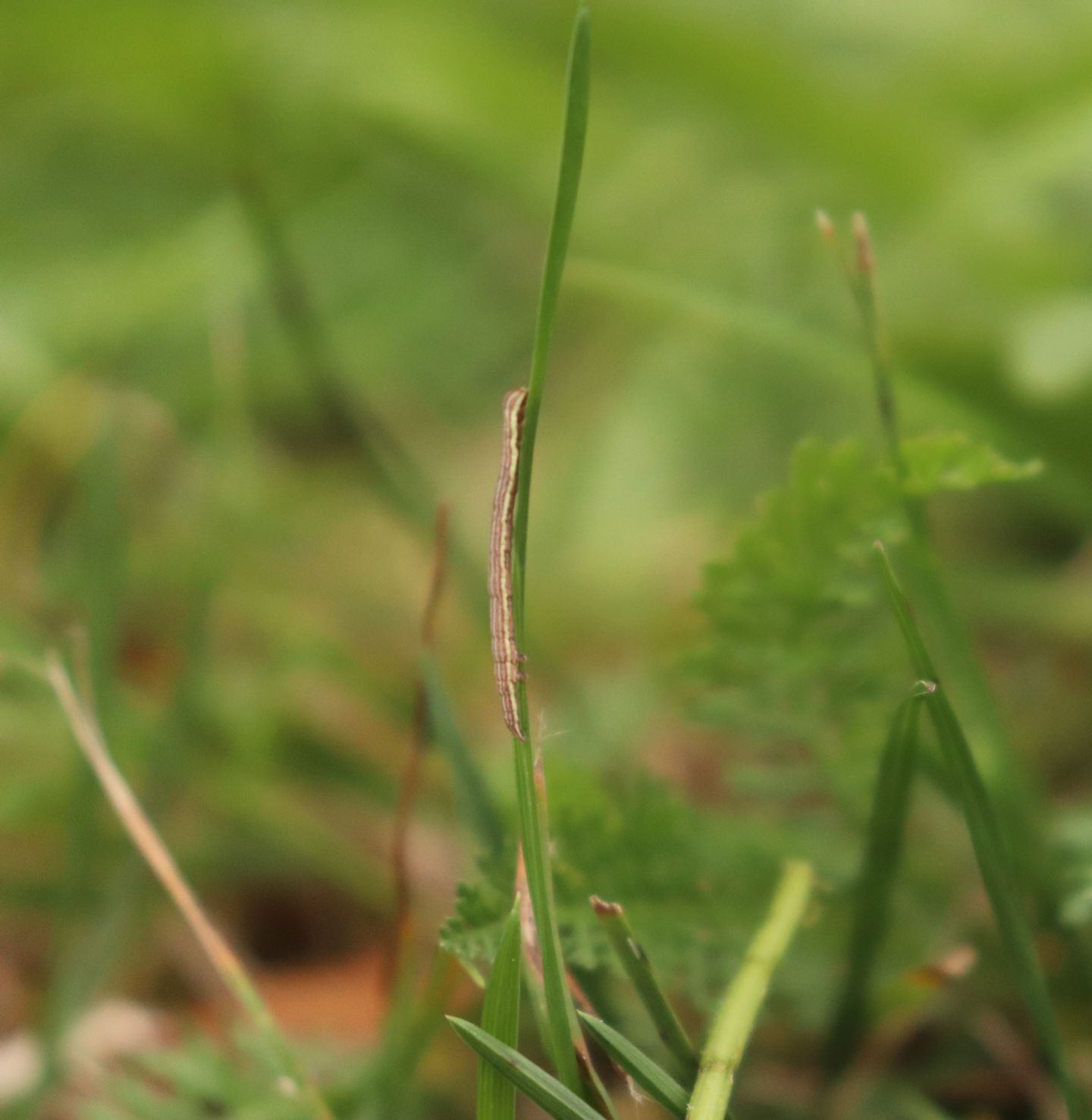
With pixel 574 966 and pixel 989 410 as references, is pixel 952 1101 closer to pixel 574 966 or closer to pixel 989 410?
pixel 574 966

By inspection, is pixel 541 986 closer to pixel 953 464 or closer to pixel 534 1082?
pixel 534 1082

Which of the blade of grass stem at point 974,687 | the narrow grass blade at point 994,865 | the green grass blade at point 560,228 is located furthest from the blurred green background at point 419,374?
the green grass blade at point 560,228

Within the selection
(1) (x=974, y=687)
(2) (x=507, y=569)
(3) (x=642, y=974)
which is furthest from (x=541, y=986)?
(1) (x=974, y=687)

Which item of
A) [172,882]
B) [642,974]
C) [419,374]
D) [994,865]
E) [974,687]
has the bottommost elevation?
[172,882]

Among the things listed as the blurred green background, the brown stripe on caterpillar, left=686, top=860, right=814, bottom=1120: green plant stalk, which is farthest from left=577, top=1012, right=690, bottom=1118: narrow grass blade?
the blurred green background

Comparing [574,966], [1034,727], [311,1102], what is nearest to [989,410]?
[1034,727]
